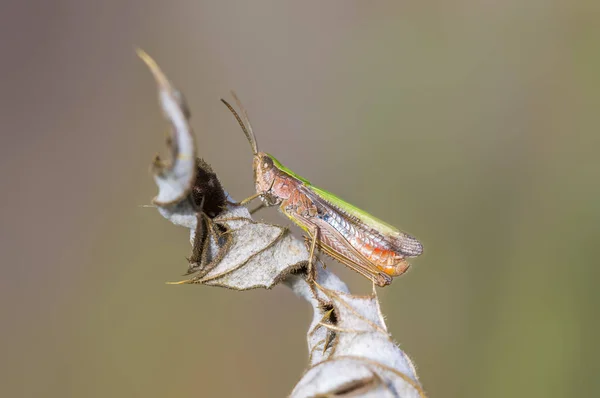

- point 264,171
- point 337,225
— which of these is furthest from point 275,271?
point 264,171

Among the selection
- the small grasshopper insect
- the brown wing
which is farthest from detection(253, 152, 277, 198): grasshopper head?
the brown wing

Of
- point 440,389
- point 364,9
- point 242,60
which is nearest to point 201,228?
point 440,389

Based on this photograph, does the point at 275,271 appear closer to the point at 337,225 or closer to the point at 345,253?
the point at 345,253

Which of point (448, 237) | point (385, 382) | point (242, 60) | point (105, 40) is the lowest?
point (448, 237)

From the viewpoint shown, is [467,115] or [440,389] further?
[467,115]

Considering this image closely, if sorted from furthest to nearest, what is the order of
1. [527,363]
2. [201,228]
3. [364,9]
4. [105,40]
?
[364,9] < [105,40] < [527,363] < [201,228]

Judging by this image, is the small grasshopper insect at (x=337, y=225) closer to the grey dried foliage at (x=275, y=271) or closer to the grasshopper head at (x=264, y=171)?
the grasshopper head at (x=264, y=171)

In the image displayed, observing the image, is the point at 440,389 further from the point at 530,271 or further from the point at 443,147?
the point at 443,147
